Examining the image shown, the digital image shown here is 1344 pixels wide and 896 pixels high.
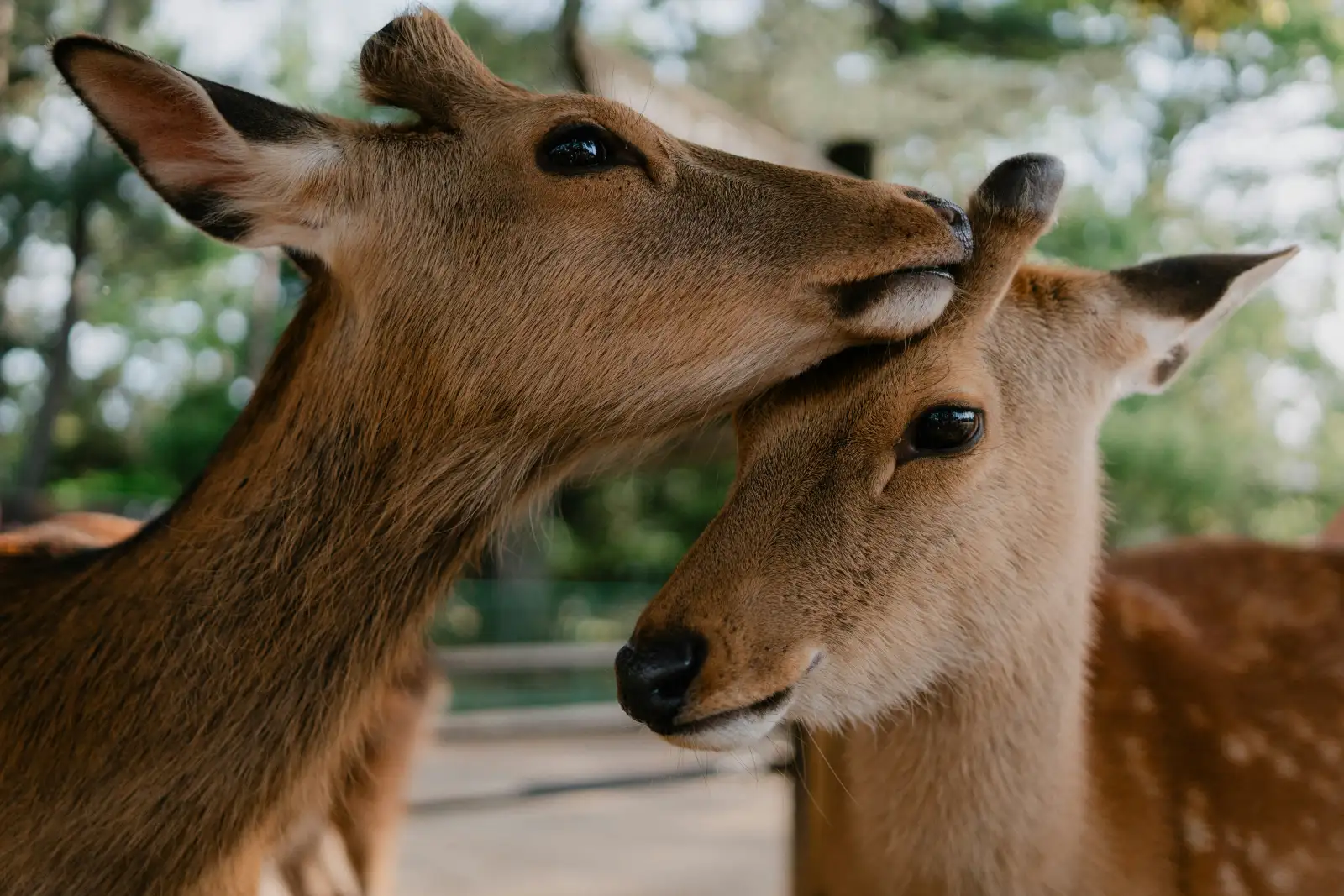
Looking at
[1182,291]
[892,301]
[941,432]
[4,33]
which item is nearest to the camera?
[892,301]

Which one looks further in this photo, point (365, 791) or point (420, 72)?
point (365, 791)

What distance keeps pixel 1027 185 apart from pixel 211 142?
1463 mm

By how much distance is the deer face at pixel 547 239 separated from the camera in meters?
1.97

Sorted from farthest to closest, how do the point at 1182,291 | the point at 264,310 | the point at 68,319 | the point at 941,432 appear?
the point at 264,310 < the point at 68,319 < the point at 1182,291 < the point at 941,432

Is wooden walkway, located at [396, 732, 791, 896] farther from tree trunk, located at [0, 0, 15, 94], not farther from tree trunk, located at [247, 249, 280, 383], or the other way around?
tree trunk, located at [247, 249, 280, 383]

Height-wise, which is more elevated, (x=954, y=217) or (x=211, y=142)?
(x=211, y=142)

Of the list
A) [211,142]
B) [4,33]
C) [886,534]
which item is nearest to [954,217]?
[886,534]

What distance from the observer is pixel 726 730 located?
5.97 ft

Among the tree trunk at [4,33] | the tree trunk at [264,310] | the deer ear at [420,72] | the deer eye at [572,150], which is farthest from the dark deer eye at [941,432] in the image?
the tree trunk at [264,310]

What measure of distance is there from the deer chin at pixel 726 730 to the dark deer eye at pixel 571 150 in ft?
3.29

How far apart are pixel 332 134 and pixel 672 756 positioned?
9122 millimetres

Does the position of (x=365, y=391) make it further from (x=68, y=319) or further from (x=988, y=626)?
(x=68, y=319)

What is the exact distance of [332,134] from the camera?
219cm

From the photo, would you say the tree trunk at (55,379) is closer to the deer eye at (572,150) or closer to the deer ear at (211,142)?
the deer ear at (211,142)
